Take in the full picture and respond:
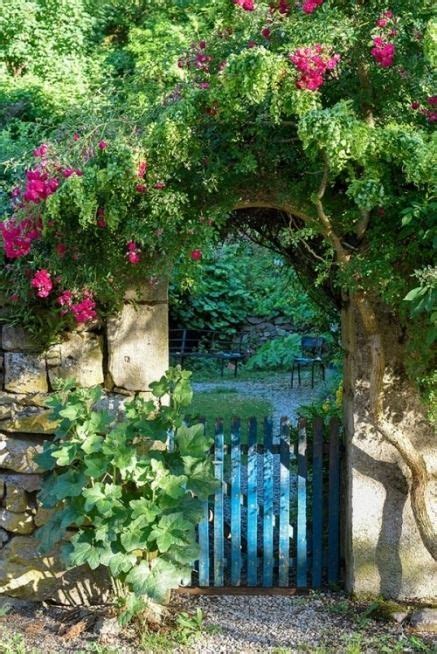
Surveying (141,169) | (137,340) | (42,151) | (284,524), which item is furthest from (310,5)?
(284,524)

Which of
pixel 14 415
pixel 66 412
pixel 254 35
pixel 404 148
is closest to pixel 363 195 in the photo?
pixel 404 148

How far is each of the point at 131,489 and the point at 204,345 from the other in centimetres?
1032

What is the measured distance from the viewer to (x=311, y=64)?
3.82 meters

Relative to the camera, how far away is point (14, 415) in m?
4.98

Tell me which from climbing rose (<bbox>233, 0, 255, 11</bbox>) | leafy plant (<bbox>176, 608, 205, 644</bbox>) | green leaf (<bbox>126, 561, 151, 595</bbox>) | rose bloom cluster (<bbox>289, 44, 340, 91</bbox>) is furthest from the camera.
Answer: leafy plant (<bbox>176, 608, 205, 644</bbox>)

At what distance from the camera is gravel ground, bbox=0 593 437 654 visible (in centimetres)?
447

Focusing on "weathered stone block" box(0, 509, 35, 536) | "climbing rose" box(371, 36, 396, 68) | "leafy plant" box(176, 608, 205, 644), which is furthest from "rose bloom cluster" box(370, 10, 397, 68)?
"weathered stone block" box(0, 509, 35, 536)

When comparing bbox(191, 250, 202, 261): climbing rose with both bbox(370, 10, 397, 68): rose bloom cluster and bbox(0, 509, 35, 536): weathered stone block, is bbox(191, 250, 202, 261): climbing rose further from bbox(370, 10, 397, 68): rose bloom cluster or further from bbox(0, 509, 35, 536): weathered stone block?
bbox(0, 509, 35, 536): weathered stone block

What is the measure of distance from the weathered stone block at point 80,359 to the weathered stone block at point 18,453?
40cm

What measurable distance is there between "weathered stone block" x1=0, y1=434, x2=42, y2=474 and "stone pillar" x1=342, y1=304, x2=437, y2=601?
72.7 inches

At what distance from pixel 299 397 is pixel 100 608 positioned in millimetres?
7320

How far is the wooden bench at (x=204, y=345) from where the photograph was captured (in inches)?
554

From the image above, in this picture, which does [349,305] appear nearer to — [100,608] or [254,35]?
[254,35]

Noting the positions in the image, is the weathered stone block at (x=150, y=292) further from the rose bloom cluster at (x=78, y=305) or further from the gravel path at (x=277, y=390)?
the gravel path at (x=277, y=390)
